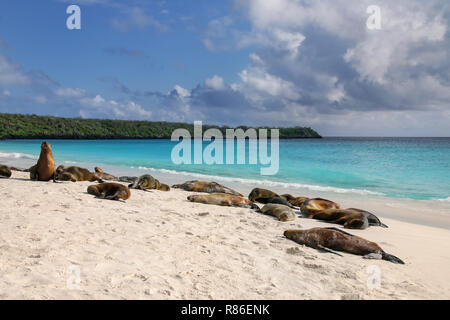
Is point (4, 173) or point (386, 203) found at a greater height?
point (4, 173)

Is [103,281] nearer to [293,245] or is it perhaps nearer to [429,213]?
[293,245]

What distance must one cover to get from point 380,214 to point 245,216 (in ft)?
12.6

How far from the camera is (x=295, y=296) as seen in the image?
3246mm

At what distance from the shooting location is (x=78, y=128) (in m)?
85.9

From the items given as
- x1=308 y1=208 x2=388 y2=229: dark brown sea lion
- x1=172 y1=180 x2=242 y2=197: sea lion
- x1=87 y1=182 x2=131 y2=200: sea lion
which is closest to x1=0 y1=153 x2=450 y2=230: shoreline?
x1=172 y1=180 x2=242 y2=197: sea lion

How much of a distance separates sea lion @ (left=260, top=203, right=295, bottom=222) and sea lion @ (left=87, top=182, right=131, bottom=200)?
10.6ft

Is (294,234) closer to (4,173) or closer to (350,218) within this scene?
(350,218)

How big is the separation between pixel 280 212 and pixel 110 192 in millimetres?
3977

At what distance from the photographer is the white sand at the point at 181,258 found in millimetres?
3233

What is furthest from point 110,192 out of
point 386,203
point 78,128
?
point 78,128

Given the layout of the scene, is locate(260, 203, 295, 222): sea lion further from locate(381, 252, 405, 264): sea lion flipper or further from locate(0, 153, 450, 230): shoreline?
locate(0, 153, 450, 230): shoreline

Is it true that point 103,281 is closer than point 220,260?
Yes
